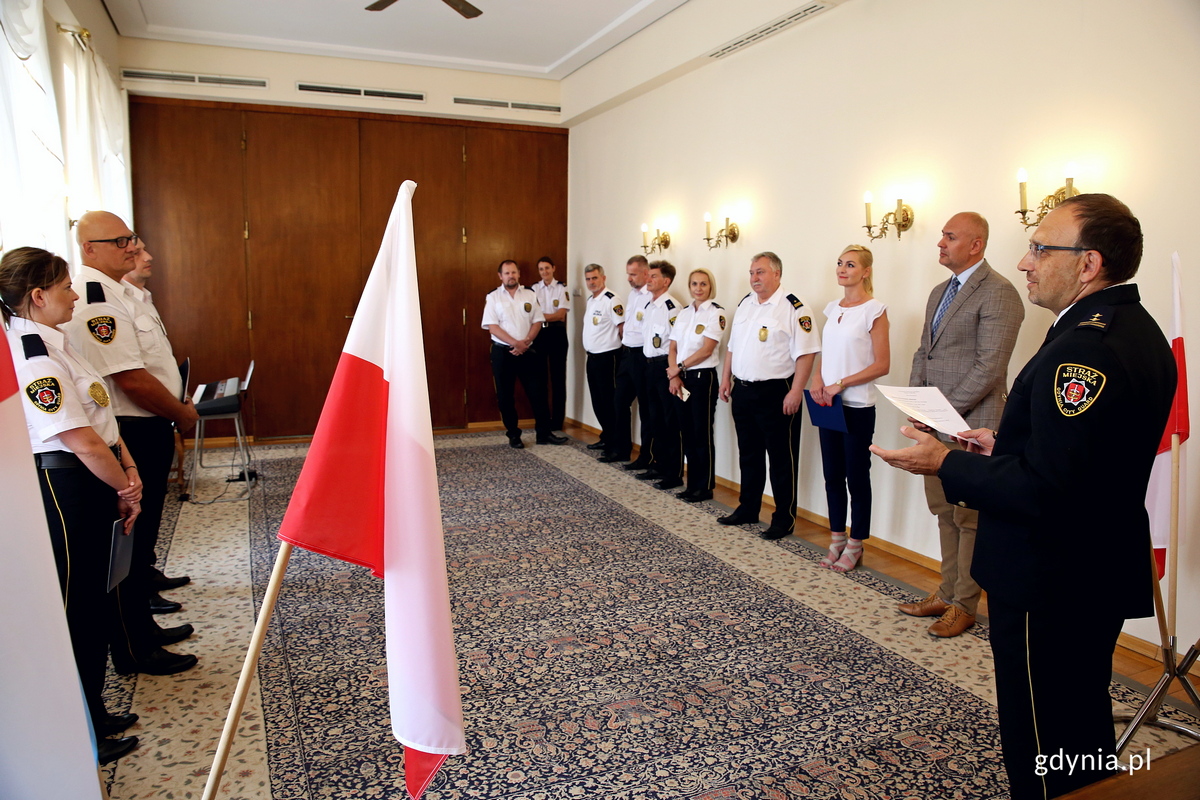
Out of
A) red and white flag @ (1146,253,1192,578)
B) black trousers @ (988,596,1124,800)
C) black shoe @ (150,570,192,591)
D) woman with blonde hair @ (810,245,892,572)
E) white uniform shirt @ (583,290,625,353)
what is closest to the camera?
black trousers @ (988,596,1124,800)

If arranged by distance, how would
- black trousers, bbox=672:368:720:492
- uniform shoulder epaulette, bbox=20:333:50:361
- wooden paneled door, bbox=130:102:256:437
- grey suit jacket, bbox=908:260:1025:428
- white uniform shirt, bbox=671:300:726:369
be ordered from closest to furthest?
uniform shoulder epaulette, bbox=20:333:50:361 < grey suit jacket, bbox=908:260:1025:428 < white uniform shirt, bbox=671:300:726:369 < black trousers, bbox=672:368:720:492 < wooden paneled door, bbox=130:102:256:437

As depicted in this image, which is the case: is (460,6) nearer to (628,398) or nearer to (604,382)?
(628,398)

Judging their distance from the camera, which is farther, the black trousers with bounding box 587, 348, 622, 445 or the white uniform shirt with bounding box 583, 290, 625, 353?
the black trousers with bounding box 587, 348, 622, 445

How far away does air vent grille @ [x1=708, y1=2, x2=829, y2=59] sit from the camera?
4562 millimetres

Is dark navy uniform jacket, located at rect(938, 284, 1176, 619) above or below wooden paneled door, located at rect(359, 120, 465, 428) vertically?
below

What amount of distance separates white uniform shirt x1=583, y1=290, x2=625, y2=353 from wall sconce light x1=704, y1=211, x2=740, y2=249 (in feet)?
3.80

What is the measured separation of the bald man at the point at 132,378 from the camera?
106 inches

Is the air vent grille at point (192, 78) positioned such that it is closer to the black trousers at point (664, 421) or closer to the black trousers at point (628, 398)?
the black trousers at point (628, 398)

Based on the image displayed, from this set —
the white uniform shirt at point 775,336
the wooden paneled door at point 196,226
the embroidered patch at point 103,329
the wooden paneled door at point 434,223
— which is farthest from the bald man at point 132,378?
the wooden paneled door at point 434,223

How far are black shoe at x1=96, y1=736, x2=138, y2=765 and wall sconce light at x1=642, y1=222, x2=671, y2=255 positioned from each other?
5.16 metres

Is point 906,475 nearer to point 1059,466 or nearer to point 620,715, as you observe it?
point 620,715

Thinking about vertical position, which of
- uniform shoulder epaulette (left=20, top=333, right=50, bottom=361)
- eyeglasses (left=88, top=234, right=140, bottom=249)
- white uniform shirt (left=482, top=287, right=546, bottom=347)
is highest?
eyeglasses (left=88, top=234, right=140, bottom=249)

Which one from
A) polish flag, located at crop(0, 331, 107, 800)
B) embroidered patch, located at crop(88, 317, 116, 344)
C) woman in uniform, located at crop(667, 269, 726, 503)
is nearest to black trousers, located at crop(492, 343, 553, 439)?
woman in uniform, located at crop(667, 269, 726, 503)

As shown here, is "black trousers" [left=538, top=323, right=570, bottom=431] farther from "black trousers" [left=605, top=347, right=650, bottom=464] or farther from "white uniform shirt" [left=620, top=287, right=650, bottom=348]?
"white uniform shirt" [left=620, top=287, right=650, bottom=348]
